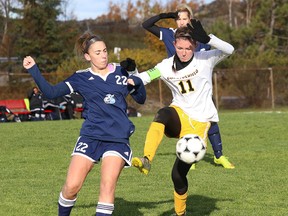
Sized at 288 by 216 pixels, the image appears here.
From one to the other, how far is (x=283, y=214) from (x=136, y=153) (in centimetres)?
625

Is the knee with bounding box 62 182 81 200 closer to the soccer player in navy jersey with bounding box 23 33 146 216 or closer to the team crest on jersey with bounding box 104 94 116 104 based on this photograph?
the soccer player in navy jersey with bounding box 23 33 146 216

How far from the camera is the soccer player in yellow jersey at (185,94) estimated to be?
7.05 m

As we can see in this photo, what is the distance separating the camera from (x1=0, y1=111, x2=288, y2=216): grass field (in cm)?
772

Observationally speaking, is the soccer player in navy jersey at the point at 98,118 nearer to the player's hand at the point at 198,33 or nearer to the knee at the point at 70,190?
the knee at the point at 70,190

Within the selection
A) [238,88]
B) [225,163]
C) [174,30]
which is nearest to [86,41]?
[174,30]

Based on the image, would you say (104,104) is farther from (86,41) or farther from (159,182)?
(159,182)

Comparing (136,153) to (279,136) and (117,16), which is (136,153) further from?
(117,16)

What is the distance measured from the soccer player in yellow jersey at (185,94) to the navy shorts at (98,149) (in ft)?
2.76

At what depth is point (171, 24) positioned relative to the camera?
49969 mm

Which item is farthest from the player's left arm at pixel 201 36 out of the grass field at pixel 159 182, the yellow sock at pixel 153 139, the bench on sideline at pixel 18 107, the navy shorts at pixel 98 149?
the bench on sideline at pixel 18 107

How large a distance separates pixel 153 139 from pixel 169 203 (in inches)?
52.4

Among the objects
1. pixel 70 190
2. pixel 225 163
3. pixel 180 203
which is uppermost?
pixel 70 190

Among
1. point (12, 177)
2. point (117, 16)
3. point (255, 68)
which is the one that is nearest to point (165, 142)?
point (12, 177)

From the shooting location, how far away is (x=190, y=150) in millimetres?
6762
